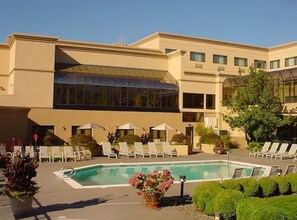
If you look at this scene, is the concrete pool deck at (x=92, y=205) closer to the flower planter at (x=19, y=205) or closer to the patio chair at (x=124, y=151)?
the flower planter at (x=19, y=205)

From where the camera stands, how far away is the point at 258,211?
8320mm

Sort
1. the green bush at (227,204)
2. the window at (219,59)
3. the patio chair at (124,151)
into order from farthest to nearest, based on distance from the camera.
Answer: the window at (219,59) < the patio chair at (124,151) < the green bush at (227,204)

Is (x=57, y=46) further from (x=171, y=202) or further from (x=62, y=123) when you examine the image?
(x=171, y=202)

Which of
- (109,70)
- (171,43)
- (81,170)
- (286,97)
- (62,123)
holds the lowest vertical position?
(81,170)

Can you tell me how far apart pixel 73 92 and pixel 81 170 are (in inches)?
558

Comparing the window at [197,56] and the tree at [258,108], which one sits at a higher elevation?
the window at [197,56]

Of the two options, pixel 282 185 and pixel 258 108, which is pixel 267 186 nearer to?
pixel 282 185

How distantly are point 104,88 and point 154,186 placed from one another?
24.3m

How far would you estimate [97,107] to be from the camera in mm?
34031

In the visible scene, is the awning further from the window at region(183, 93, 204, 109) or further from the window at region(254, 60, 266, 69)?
the window at region(254, 60, 266, 69)

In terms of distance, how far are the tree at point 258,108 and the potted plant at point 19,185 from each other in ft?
75.9

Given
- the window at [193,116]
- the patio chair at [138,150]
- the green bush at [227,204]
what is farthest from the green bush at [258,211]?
the window at [193,116]

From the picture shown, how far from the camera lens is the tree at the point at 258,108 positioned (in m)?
30.3

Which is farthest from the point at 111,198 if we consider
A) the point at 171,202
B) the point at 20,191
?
the point at 20,191
